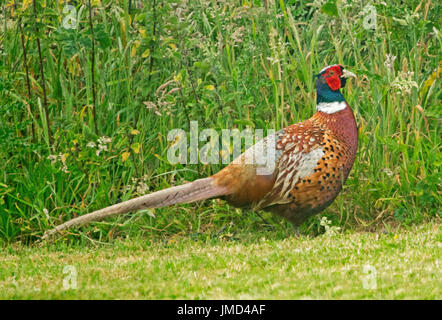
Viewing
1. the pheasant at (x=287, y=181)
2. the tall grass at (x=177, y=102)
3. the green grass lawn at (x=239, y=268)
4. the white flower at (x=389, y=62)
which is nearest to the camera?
the green grass lawn at (x=239, y=268)

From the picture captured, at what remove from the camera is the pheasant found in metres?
5.32

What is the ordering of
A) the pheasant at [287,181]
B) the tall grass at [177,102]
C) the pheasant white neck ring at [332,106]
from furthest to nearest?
the tall grass at [177,102] → the pheasant white neck ring at [332,106] → the pheasant at [287,181]

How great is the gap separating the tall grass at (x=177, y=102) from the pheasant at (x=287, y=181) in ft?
1.28

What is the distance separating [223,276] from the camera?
163 inches

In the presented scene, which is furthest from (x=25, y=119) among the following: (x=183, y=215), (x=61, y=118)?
(x=183, y=215)

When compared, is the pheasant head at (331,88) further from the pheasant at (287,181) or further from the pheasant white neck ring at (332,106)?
the pheasant at (287,181)

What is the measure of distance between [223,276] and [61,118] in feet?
8.19

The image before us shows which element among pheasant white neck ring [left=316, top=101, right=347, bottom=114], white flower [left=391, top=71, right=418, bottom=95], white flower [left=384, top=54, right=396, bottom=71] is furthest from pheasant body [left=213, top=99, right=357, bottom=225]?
white flower [left=384, top=54, right=396, bottom=71]

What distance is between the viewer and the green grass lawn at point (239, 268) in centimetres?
377

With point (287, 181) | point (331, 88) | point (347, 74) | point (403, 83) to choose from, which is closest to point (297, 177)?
point (287, 181)

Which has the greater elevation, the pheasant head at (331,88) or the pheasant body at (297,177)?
the pheasant head at (331,88)

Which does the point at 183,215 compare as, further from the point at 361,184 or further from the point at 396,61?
the point at 396,61

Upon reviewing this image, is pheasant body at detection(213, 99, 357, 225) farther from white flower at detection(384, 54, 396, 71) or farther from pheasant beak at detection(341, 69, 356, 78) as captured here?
white flower at detection(384, 54, 396, 71)

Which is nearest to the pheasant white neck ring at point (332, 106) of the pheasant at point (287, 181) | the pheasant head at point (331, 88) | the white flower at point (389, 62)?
the pheasant head at point (331, 88)
